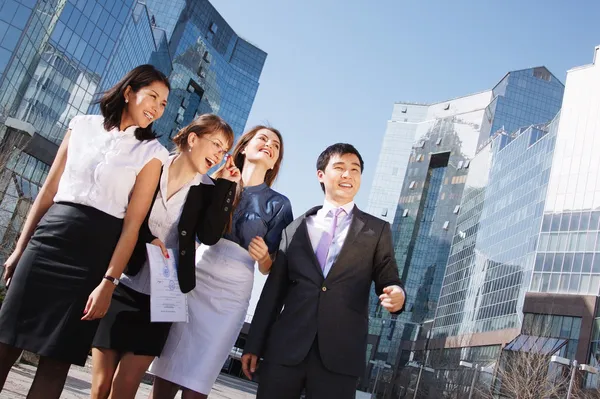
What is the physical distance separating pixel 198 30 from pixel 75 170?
313 ft

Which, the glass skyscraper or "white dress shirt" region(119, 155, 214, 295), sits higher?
the glass skyscraper

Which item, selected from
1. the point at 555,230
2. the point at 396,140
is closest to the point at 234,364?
the point at 555,230

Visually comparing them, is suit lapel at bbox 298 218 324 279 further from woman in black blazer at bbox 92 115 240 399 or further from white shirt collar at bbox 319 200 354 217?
woman in black blazer at bbox 92 115 240 399

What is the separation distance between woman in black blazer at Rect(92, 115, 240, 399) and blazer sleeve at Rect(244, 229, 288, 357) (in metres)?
0.44

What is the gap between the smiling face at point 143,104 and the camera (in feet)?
12.5

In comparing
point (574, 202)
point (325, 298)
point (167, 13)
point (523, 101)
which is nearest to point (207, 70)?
point (167, 13)

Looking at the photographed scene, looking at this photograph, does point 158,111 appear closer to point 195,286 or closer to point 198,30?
point 195,286

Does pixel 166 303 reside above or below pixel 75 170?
below

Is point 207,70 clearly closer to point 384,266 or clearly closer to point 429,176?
point 429,176

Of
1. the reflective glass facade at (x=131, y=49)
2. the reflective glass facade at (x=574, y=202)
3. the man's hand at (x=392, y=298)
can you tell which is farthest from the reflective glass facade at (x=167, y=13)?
the man's hand at (x=392, y=298)

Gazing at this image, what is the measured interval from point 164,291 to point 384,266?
4.57ft

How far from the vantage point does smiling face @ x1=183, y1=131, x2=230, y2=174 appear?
4.10 m

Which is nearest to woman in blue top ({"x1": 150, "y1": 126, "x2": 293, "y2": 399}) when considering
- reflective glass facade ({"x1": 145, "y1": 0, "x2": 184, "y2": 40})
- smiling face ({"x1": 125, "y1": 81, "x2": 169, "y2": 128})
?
smiling face ({"x1": 125, "y1": 81, "x2": 169, "y2": 128})

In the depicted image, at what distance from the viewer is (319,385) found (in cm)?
359
